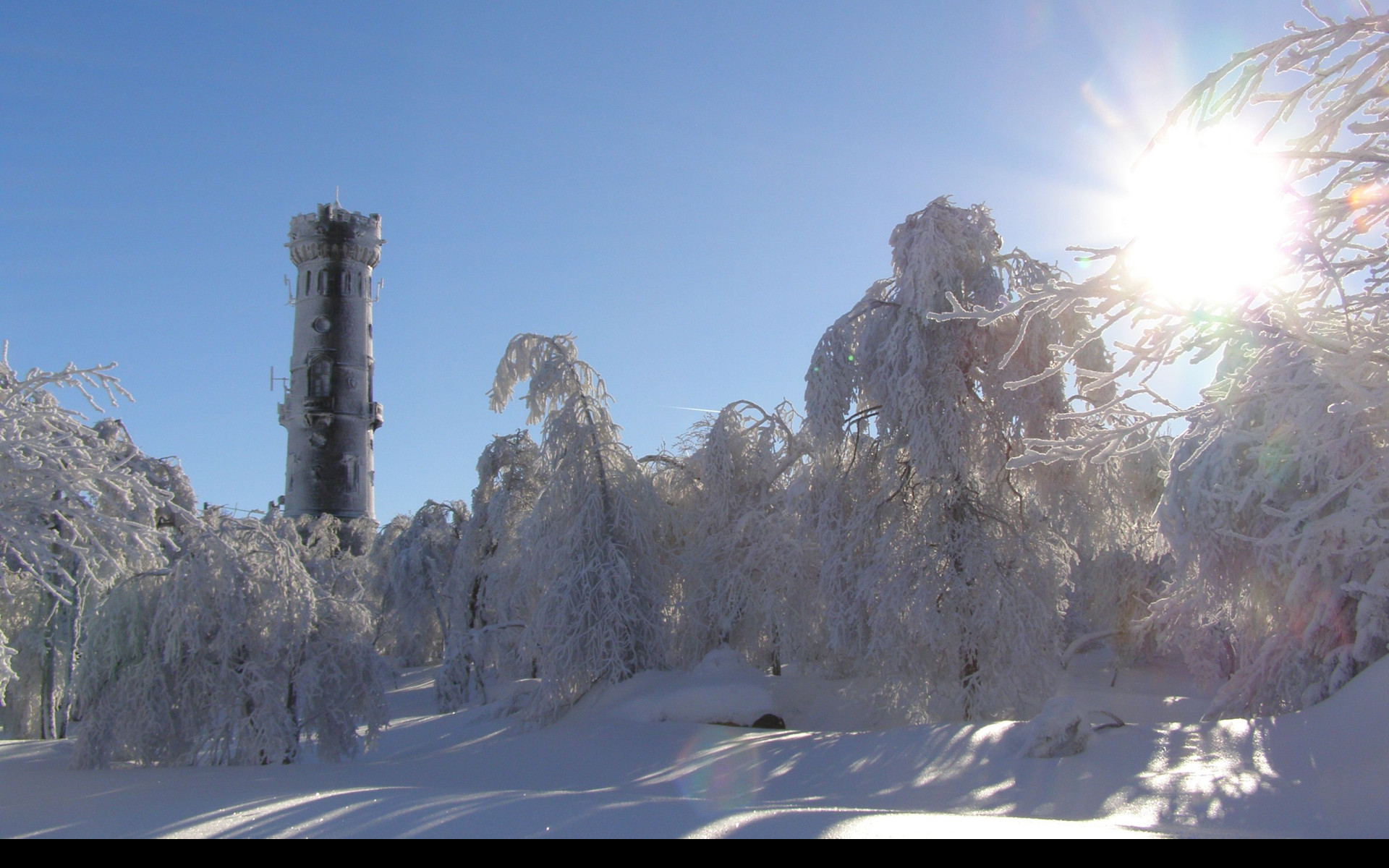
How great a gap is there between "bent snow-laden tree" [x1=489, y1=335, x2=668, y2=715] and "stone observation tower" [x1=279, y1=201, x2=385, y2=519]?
3434 centimetres

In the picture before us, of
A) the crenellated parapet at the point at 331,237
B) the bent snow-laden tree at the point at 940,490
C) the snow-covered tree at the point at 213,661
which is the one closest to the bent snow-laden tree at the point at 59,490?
the snow-covered tree at the point at 213,661

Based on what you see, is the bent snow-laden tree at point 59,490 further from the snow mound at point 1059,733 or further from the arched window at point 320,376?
the arched window at point 320,376

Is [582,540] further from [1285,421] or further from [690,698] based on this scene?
[1285,421]

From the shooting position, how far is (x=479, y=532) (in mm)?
27062

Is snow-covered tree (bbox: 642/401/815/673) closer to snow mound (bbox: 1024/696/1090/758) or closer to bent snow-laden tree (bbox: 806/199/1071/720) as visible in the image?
bent snow-laden tree (bbox: 806/199/1071/720)

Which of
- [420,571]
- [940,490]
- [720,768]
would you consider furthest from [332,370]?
[720,768]

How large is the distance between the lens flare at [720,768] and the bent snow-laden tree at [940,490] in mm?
2714

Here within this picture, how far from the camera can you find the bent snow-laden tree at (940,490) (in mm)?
11633

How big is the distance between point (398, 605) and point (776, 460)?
21.9m

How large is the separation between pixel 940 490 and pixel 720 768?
515cm

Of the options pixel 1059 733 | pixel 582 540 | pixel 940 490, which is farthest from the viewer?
pixel 582 540

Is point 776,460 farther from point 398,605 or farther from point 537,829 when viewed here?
point 398,605

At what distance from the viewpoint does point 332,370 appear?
4625cm
